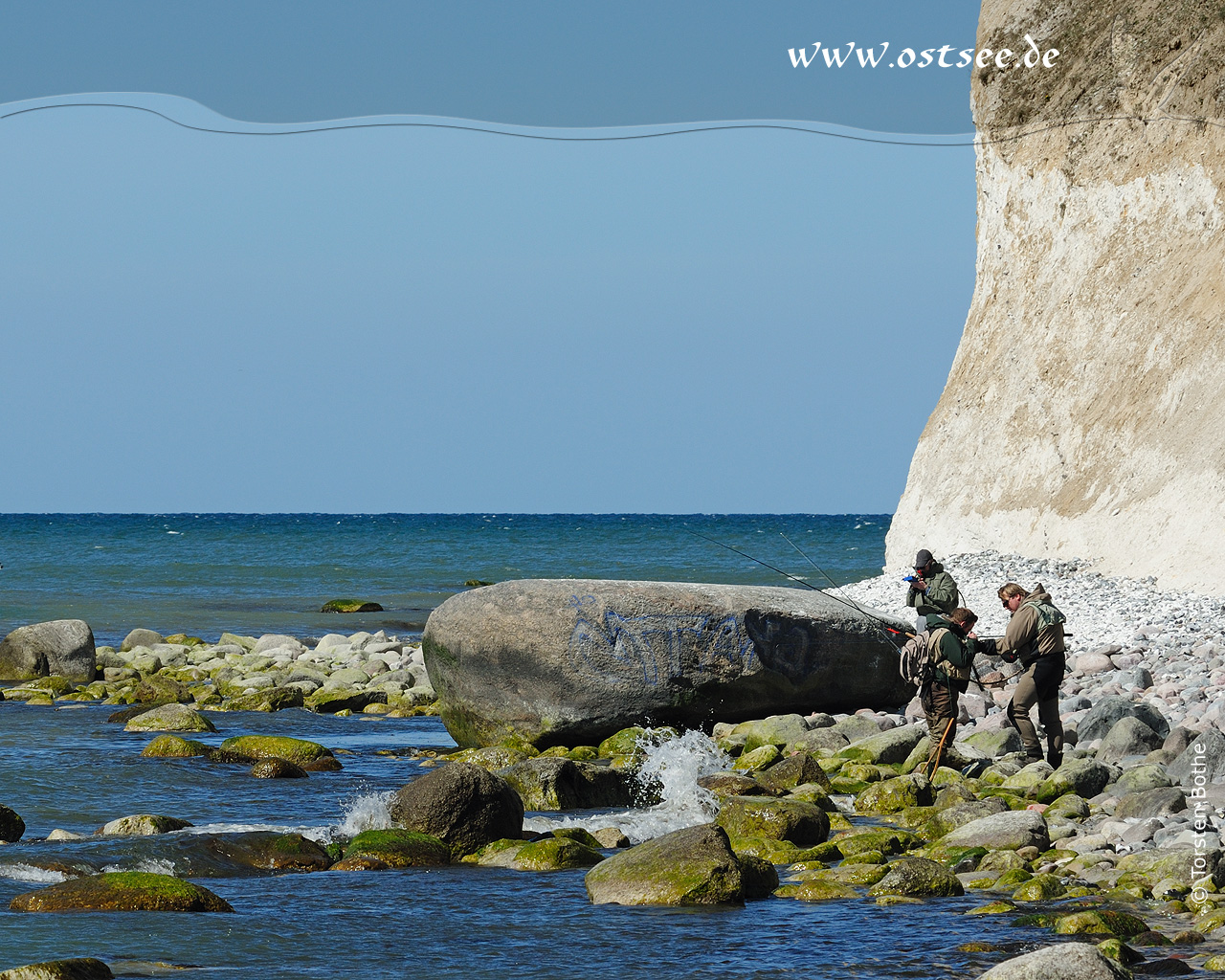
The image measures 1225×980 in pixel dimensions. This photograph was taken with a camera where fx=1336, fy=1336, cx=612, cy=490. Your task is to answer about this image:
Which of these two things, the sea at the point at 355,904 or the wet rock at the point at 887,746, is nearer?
the sea at the point at 355,904

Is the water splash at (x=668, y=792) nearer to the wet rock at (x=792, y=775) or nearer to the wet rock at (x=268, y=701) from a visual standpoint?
the wet rock at (x=792, y=775)

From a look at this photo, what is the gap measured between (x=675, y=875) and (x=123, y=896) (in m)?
3.21

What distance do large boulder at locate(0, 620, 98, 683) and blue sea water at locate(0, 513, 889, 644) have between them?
532cm

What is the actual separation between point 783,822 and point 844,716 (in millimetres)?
4240

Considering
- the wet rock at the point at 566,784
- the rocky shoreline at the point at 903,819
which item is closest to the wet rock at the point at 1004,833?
the rocky shoreline at the point at 903,819

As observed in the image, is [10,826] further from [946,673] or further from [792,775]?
[946,673]

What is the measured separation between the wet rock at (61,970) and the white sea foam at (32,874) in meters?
2.01

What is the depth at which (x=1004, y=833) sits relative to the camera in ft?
28.8

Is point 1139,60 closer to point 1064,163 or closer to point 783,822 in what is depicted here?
point 1064,163

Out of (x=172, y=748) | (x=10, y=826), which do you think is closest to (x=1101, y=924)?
(x=10, y=826)

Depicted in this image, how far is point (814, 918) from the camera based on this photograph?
297 inches

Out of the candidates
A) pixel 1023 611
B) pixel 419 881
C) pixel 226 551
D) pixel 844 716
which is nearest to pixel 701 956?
pixel 419 881

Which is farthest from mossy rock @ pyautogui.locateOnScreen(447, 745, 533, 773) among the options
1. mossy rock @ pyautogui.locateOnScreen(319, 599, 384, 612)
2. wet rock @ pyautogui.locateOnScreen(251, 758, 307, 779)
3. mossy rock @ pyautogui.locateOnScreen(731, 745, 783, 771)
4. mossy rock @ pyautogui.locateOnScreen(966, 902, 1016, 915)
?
mossy rock @ pyautogui.locateOnScreen(319, 599, 384, 612)

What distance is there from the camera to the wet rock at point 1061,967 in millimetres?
5746
